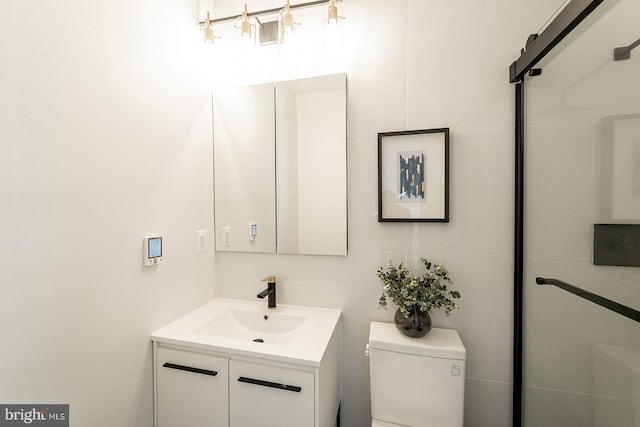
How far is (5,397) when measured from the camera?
73cm

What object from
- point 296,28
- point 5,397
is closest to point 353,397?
point 5,397

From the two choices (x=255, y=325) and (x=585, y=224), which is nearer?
(x=585, y=224)

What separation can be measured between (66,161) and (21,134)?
12 cm

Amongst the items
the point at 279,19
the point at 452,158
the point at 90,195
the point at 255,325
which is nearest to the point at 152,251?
the point at 90,195

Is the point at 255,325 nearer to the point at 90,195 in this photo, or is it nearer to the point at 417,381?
the point at 417,381

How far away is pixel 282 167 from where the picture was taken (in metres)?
1.49

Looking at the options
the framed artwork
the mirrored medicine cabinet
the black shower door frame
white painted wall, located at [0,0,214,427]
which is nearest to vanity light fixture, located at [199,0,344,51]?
white painted wall, located at [0,0,214,427]

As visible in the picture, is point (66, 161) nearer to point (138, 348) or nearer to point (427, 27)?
point (138, 348)

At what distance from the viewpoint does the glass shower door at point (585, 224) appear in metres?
0.68

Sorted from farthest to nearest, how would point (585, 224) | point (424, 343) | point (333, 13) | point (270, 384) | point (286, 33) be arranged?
1. point (286, 33)
2. point (333, 13)
3. point (424, 343)
4. point (270, 384)
5. point (585, 224)

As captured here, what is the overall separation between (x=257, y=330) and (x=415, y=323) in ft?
2.63

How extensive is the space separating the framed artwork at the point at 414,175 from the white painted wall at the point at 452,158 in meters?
0.04

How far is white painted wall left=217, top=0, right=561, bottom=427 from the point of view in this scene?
47.6 inches

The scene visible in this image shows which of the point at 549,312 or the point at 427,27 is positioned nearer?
the point at 549,312
